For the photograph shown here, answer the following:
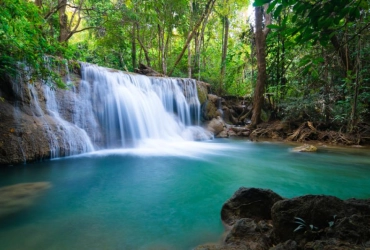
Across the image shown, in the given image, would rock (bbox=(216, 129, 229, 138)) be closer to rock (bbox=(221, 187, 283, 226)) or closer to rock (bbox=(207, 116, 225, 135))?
rock (bbox=(207, 116, 225, 135))

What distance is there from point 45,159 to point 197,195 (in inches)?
170

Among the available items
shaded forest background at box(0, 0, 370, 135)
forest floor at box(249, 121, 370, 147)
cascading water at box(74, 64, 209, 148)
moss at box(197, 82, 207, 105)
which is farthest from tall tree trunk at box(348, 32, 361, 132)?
moss at box(197, 82, 207, 105)

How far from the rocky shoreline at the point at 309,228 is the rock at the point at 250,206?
0.25 metres

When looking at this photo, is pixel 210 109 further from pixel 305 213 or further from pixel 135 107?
pixel 305 213

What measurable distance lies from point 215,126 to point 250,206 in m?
10.2

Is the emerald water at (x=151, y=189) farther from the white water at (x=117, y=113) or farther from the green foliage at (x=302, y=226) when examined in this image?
the green foliage at (x=302, y=226)

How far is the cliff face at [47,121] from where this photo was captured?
5.53 metres

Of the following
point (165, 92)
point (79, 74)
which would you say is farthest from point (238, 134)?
point (79, 74)

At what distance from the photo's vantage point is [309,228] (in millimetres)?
2059

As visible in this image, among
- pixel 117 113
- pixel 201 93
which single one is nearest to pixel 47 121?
pixel 117 113

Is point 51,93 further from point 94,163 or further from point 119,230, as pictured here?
point 119,230

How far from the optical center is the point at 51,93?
720cm

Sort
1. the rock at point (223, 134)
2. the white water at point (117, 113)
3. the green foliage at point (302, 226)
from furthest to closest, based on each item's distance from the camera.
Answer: the rock at point (223, 134)
the white water at point (117, 113)
the green foliage at point (302, 226)

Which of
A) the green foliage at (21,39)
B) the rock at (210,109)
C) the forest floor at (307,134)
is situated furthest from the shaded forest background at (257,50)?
the rock at (210,109)
